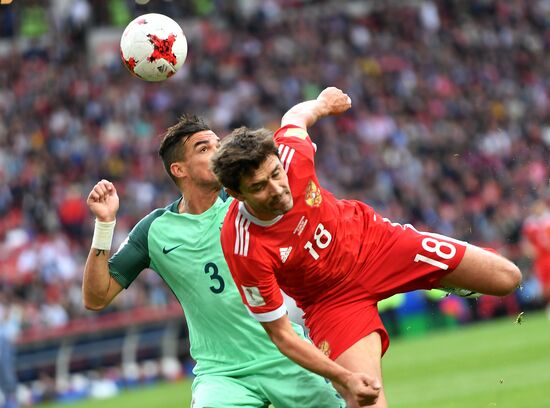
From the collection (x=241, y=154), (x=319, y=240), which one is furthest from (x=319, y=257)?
(x=241, y=154)

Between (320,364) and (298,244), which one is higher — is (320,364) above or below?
below

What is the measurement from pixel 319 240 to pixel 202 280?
0.69 metres

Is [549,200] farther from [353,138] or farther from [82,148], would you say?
[82,148]

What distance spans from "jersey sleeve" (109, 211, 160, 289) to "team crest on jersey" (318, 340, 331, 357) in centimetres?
109

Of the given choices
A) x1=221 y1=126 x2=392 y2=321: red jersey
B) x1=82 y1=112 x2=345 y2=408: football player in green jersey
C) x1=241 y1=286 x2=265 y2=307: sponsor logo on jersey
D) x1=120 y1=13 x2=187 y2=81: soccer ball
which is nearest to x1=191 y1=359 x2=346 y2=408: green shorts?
x1=82 y1=112 x2=345 y2=408: football player in green jersey

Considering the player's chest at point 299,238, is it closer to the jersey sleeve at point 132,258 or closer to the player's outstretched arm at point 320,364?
the player's outstretched arm at point 320,364

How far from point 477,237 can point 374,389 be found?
56.9 ft

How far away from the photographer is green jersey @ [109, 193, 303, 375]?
6.86 meters

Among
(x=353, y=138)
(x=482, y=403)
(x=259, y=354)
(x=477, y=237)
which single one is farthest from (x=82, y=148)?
(x=259, y=354)

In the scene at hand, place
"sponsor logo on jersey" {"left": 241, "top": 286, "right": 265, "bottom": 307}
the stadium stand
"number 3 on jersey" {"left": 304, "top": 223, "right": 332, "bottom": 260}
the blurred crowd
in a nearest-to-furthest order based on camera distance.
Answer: "sponsor logo on jersey" {"left": 241, "top": 286, "right": 265, "bottom": 307}
"number 3 on jersey" {"left": 304, "top": 223, "right": 332, "bottom": 260}
the stadium stand
the blurred crowd

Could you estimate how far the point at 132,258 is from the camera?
281 inches

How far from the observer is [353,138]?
1025 inches

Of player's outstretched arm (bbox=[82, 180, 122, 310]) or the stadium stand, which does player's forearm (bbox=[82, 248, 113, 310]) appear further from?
the stadium stand

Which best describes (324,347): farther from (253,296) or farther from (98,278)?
(98,278)
